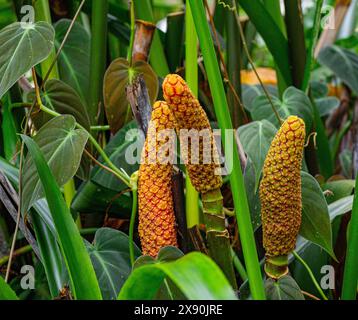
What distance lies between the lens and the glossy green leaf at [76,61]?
3.16 feet

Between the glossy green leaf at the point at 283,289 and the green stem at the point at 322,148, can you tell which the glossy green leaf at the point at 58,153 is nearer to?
the glossy green leaf at the point at 283,289

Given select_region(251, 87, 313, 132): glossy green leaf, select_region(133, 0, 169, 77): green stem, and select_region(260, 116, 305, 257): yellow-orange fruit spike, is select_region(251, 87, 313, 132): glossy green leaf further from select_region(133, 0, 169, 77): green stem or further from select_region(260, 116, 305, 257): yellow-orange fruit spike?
select_region(260, 116, 305, 257): yellow-orange fruit spike

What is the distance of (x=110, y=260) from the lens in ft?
2.28

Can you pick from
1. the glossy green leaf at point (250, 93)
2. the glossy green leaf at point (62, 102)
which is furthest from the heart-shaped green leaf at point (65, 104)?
the glossy green leaf at point (250, 93)

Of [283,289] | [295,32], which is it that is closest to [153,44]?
[295,32]

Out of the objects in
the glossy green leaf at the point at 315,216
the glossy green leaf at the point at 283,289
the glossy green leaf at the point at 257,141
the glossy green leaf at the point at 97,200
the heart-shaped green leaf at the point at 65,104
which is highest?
the heart-shaped green leaf at the point at 65,104

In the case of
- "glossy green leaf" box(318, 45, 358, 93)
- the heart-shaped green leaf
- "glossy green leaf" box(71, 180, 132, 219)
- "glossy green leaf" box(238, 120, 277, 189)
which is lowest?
"glossy green leaf" box(71, 180, 132, 219)

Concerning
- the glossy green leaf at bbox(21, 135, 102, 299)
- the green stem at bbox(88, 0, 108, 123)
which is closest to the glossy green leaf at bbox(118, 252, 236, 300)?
the glossy green leaf at bbox(21, 135, 102, 299)

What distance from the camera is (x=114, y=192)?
831 millimetres

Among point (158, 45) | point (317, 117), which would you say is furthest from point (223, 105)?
point (317, 117)

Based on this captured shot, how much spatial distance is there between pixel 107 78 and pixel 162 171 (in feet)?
0.66

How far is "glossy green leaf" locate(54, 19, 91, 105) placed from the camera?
0.96m

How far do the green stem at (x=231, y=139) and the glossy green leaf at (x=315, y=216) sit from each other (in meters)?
0.16

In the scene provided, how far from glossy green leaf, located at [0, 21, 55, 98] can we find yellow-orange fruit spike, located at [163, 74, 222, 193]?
16 centimetres
